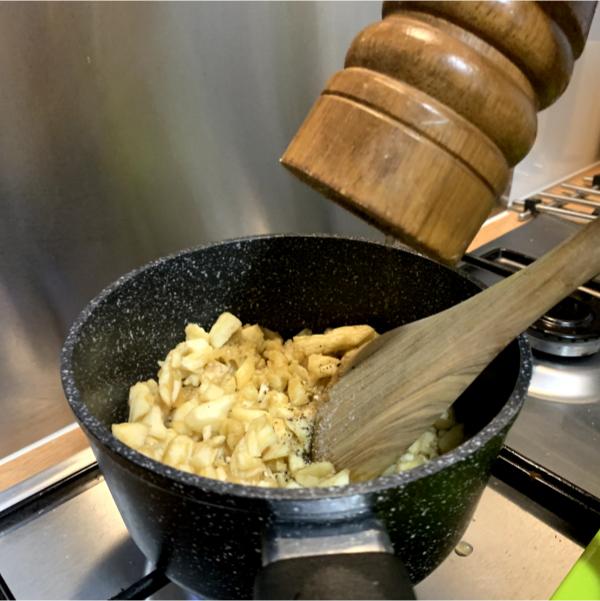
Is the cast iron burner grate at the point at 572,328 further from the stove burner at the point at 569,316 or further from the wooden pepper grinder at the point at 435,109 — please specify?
the wooden pepper grinder at the point at 435,109

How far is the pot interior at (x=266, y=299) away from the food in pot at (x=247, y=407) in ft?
0.06

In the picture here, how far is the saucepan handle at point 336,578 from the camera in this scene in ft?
1.01

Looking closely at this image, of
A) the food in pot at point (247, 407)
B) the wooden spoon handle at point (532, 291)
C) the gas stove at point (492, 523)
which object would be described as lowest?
the gas stove at point (492, 523)

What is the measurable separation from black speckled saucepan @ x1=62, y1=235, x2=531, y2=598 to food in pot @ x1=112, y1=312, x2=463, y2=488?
0.03m

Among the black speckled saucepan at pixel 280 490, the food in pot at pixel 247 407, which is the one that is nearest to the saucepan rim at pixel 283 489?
the black speckled saucepan at pixel 280 490

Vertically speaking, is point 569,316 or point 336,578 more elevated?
point 336,578

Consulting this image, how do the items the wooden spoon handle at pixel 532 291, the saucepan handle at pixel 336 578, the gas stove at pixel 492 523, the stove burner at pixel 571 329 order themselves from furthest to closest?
the stove burner at pixel 571 329 < the gas stove at pixel 492 523 < the wooden spoon handle at pixel 532 291 < the saucepan handle at pixel 336 578

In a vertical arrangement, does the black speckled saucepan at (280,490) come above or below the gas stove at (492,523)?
above

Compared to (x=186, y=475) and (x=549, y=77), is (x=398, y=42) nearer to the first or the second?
(x=549, y=77)

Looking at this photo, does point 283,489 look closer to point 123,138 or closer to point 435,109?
point 435,109

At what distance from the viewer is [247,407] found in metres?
0.58

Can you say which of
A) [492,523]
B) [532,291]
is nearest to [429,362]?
[532,291]

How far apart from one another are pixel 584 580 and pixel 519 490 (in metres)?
0.13

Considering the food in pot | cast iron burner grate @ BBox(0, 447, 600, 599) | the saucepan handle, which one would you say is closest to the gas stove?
cast iron burner grate @ BBox(0, 447, 600, 599)
